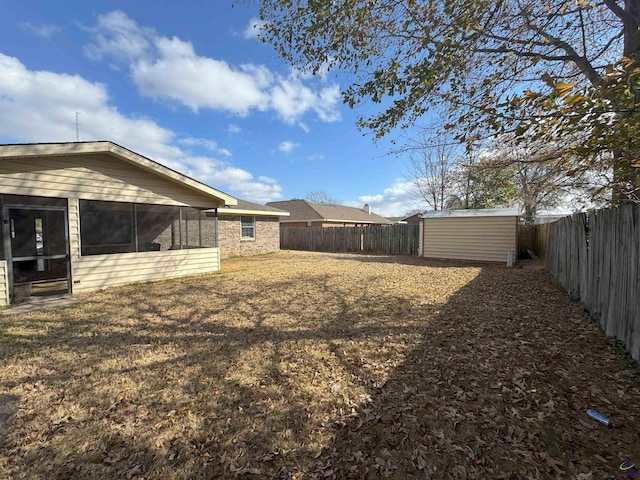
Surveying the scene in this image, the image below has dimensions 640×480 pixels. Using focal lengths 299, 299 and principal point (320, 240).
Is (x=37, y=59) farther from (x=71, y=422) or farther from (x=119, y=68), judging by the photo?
(x=71, y=422)

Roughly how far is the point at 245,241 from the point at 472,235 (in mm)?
11152

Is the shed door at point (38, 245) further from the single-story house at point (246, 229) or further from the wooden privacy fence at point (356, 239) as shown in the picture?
the wooden privacy fence at point (356, 239)

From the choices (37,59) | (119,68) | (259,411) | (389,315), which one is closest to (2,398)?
(259,411)

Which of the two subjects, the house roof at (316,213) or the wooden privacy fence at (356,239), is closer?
the wooden privacy fence at (356,239)

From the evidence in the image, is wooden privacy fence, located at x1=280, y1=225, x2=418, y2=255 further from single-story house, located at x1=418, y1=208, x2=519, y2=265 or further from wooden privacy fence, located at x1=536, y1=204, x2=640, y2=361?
wooden privacy fence, located at x1=536, y1=204, x2=640, y2=361

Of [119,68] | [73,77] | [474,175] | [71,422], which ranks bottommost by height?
[71,422]

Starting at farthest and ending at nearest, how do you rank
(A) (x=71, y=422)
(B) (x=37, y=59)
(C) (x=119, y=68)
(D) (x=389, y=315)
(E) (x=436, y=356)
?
(C) (x=119, y=68) → (B) (x=37, y=59) → (D) (x=389, y=315) → (E) (x=436, y=356) → (A) (x=71, y=422)

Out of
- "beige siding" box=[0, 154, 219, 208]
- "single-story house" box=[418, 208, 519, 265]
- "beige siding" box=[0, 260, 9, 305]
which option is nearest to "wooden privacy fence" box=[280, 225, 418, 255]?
"single-story house" box=[418, 208, 519, 265]

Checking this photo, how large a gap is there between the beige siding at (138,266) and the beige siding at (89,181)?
1.55m

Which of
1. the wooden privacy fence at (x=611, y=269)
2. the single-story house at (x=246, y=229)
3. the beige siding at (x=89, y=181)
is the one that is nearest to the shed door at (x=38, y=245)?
the beige siding at (x=89, y=181)

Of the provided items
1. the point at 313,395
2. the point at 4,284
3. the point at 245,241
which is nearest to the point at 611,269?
the point at 313,395

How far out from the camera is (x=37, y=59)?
772 cm

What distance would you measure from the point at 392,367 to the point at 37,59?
36.2 ft

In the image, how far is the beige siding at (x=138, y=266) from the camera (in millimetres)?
7336
